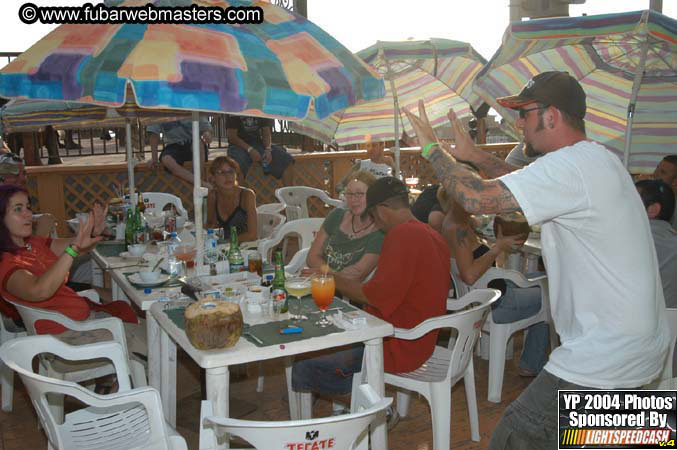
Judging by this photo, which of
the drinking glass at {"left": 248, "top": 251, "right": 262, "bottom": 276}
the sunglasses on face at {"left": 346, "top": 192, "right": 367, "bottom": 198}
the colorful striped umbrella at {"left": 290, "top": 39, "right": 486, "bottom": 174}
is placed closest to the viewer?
the drinking glass at {"left": 248, "top": 251, "right": 262, "bottom": 276}

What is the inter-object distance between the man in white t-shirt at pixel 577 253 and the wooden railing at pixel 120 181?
6.76 meters

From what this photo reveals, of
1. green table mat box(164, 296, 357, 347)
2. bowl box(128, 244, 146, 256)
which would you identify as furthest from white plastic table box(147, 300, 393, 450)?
bowl box(128, 244, 146, 256)

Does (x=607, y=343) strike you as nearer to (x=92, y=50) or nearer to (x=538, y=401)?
(x=538, y=401)

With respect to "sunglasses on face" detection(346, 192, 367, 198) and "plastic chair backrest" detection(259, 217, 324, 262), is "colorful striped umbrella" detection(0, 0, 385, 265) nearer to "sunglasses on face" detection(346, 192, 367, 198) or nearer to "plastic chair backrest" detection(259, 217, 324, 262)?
"sunglasses on face" detection(346, 192, 367, 198)

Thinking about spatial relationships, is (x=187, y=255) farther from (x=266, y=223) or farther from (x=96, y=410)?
(x=266, y=223)

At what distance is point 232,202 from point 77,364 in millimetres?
2329

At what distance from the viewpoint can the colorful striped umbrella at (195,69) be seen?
Result: 9.36 feet

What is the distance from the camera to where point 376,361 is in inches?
Result: 125

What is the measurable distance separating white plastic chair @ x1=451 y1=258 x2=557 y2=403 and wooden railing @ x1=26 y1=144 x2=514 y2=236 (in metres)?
5.13

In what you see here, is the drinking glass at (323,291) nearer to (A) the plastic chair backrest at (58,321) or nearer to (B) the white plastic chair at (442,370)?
(B) the white plastic chair at (442,370)

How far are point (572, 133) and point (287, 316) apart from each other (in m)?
1.54

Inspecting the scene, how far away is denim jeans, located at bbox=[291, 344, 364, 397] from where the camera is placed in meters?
→ 3.62

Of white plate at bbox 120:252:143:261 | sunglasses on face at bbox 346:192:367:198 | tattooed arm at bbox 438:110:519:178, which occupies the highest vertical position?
tattooed arm at bbox 438:110:519:178

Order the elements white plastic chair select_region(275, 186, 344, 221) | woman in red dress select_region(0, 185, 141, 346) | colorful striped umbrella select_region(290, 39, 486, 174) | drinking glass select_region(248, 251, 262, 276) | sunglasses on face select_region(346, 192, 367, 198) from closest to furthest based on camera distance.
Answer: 1. woman in red dress select_region(0, 185, 141, 346)
2. drinking glass select_region(248, 251, 262, 276)
3. sunglasses on face select_region(346, 192, 367, 198)
4. colorful striped umbrella select_region(290, 39, 486, 174)
5. white plastic chair select_region(275, 186, 344, 221)
